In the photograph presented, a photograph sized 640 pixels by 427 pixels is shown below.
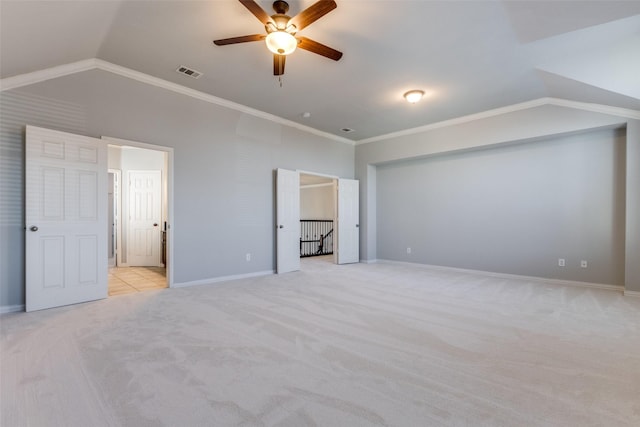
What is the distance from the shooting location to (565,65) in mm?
3725

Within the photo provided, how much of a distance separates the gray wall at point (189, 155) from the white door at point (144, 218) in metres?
2.73

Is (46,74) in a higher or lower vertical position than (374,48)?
lower

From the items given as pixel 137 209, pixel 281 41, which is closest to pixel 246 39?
pixel 281 41

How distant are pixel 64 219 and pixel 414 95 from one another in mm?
4917

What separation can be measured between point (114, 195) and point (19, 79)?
382cm

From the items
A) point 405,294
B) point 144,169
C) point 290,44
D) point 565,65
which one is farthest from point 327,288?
point 144,169

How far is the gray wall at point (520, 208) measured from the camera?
15.1ft

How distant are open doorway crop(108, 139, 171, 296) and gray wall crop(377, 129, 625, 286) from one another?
5452 mm

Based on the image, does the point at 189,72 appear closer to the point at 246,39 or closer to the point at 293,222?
the point at 246,39

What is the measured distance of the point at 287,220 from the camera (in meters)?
5.92

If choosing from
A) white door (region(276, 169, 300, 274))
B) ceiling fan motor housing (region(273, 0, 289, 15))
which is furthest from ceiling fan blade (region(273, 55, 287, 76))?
white door (region(276, 169, 300, 274))

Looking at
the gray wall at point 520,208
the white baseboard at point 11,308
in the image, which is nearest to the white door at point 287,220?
the gray wall at point 520,208

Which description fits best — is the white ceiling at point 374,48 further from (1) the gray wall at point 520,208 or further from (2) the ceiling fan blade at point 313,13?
(1) the gray wall at point 520,208

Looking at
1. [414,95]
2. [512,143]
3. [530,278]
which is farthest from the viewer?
[512,143]
